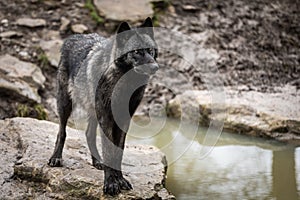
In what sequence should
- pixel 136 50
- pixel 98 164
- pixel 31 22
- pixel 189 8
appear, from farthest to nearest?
pixel 189 8 < pixel 31 22 < pixel 98 164 < pixel 136 50

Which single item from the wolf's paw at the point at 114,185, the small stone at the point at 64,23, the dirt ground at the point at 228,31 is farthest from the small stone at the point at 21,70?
the wolf's paw at the point at 114,185

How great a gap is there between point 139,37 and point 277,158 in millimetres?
3012

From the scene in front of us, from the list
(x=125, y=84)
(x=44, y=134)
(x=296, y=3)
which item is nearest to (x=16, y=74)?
(x=44, y=134)

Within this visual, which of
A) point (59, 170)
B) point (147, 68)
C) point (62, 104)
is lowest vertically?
point (59, 170)

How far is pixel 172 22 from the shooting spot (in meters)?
10.9

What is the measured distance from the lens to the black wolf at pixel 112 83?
4.52 meters

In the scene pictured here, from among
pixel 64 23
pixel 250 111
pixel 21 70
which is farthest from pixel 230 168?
pixel 64 23

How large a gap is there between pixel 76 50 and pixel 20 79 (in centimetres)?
334

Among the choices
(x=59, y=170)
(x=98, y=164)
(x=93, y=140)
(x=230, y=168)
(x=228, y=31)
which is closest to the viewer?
(x=59, y=170)

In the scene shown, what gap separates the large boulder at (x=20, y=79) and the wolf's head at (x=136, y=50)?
389cm

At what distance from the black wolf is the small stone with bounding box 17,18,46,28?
507cm

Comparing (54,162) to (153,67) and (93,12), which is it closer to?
(153,67)

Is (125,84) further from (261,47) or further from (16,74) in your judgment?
(261,47)

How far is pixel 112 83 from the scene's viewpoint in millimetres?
4684
